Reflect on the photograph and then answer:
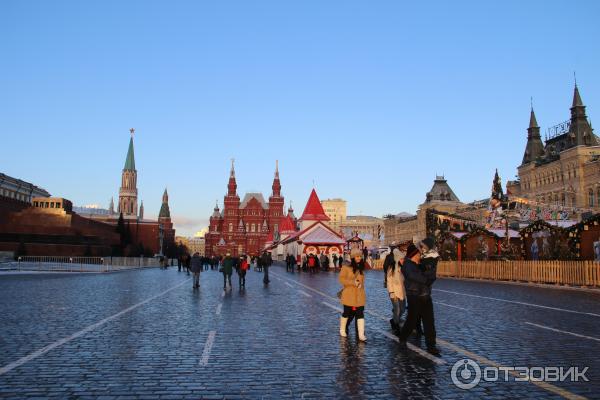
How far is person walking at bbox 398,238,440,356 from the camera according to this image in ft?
26.7

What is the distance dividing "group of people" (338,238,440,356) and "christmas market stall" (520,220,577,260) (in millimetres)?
21972

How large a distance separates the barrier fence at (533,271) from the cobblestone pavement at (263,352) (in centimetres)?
1069

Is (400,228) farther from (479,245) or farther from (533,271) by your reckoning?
(533,271)

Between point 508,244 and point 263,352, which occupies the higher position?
point 508,244

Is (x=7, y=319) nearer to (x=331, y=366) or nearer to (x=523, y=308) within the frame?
(x=331, y=366)

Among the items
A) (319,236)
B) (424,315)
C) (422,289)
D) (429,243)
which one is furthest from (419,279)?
(319,236)

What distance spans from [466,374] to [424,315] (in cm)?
171

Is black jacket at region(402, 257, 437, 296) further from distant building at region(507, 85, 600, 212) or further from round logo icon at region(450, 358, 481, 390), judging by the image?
distant building at region(507, 85, 600, 212)

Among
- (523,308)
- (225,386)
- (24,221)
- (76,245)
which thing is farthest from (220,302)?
(24,221)

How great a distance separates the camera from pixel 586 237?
27406mm

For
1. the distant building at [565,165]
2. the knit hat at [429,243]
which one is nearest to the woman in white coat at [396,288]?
the knit hat at [429,243]

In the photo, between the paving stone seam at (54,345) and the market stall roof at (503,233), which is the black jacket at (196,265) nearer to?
the paving stone seam at (54,345)

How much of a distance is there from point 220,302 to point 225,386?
10.5 meters

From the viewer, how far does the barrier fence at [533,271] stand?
23.8 metres
